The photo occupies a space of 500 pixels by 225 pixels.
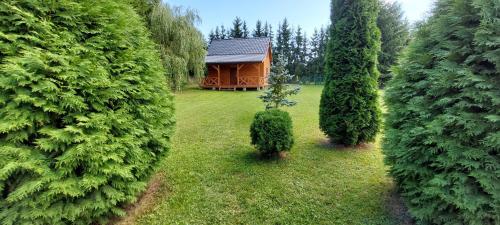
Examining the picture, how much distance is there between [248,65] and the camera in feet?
62.7

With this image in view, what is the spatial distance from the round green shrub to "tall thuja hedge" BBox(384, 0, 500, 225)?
1819 millimetres

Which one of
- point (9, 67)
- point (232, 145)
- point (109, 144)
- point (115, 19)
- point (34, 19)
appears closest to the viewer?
point (9, 67)

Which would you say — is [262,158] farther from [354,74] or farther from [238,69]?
[238,69]

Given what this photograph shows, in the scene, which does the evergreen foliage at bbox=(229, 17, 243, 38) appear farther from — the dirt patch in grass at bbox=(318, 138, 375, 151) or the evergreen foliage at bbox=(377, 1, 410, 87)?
the dirt patch in grass at bbox=(318, 138, 375, 151)

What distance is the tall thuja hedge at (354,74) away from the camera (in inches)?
179

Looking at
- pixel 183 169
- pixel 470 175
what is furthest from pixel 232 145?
pixel 470 175

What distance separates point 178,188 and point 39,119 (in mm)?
1973

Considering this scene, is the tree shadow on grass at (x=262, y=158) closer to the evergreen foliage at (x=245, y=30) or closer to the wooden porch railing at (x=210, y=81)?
the wooden porch railing at (x=210, y=81)

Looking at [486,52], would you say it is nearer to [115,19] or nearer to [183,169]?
[115,19]

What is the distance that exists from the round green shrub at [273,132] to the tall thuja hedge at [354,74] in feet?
4.51

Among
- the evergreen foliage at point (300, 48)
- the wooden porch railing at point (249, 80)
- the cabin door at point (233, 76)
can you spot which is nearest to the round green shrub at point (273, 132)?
the wooden porch railing at point (249, 80)

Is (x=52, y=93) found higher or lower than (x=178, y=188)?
higher

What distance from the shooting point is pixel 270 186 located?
3.40m

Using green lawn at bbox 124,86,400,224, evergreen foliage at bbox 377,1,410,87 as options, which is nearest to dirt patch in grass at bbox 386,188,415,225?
green lawn at bbox 124,86,400,224
